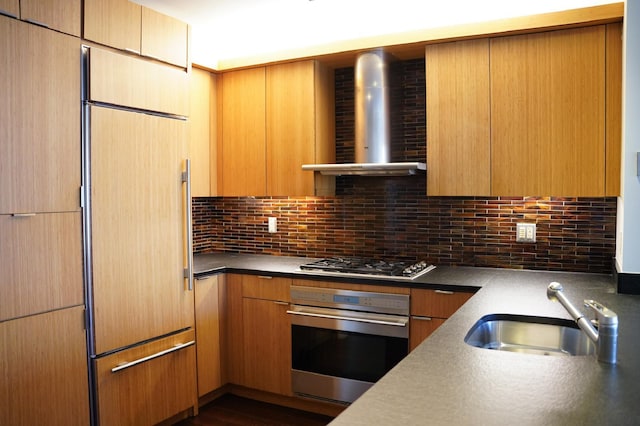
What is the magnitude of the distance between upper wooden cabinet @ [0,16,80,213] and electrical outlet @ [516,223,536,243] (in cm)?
251

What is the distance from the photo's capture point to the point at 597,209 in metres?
3.12

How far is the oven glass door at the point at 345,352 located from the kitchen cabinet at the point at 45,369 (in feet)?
4.13

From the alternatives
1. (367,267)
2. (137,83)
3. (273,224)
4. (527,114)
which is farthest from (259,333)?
(527,114)

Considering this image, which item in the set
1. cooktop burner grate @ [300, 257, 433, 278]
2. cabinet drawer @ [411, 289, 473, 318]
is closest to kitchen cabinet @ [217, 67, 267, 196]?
cooktop burner grate @ [300, 257, 433, 278]

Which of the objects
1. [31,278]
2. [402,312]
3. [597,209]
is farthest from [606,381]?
[31,278]

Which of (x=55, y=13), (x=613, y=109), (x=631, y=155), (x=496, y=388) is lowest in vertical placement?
(x=496, y=388)

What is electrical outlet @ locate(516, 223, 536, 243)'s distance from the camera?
3.28 m

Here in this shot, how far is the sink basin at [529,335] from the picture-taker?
205 cm

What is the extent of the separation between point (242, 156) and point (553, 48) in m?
2.15

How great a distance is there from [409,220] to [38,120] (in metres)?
2.31

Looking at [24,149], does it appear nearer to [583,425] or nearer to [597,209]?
[583,425]

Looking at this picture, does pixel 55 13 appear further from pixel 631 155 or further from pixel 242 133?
pixel 631 155

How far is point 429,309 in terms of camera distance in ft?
9.77

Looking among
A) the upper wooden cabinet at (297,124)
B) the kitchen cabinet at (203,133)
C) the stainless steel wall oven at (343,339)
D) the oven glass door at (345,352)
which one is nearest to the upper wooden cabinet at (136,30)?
the kitchen cabinet at (203,133)
